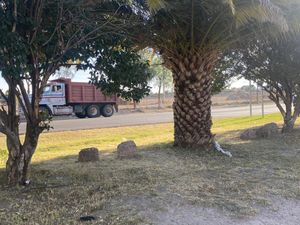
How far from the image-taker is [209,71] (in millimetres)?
10219

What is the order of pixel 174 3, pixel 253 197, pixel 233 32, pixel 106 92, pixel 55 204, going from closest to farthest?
pixel 55 204
pixel 253 197
pixel 106 92
pixel 174 3
pixel 233 32

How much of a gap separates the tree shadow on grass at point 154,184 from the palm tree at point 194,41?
83 cm

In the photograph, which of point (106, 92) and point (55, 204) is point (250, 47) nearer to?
point (106, 92)

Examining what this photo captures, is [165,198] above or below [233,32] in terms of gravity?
below


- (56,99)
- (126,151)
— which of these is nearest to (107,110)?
(56,99)

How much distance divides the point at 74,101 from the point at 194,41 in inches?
882

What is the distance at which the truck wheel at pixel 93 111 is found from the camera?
104ft

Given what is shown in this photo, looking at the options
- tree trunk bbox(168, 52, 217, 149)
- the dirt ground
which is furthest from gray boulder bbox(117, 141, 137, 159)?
the dirt ground

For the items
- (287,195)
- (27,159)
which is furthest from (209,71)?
(27,159)

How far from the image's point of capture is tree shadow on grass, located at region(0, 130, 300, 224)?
213 inches

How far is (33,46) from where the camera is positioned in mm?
5352

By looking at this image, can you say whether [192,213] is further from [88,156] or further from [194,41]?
[194,41]

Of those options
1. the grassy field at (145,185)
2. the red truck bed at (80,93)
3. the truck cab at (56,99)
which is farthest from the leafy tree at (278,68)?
the truck cab at (56,99)

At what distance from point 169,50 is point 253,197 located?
190 inches
